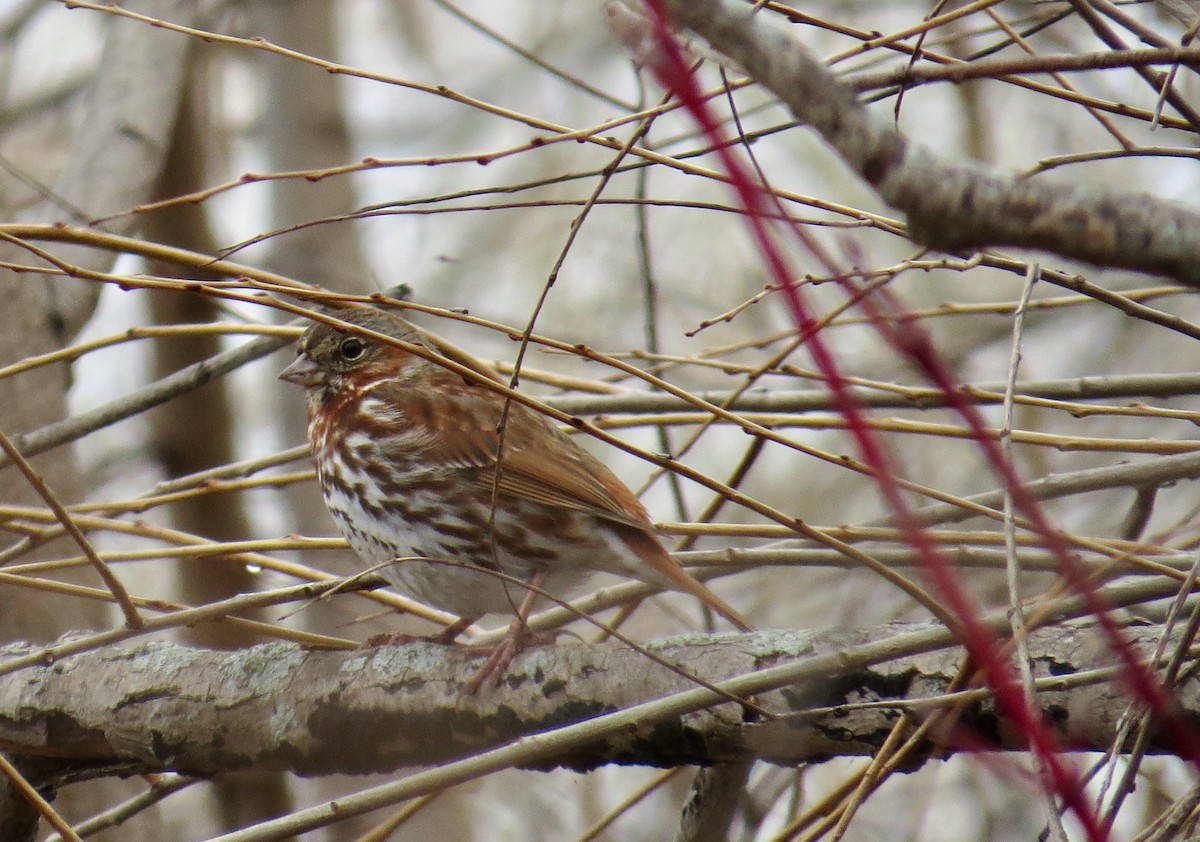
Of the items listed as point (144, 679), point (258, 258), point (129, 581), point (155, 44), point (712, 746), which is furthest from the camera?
point (129, 581)

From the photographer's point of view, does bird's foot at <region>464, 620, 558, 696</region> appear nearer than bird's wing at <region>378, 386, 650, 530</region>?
Yes

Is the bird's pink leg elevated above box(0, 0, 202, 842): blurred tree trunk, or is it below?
below

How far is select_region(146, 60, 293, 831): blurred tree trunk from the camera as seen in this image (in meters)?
5.77

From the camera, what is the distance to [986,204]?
1.01 m

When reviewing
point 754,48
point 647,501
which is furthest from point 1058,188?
point 647,501

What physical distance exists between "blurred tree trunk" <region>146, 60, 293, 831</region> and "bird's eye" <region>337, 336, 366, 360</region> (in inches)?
65.0

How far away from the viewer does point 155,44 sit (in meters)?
4.97

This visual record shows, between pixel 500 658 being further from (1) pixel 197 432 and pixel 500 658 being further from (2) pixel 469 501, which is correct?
(1) pixel 197 432

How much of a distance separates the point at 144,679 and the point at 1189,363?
7033mm

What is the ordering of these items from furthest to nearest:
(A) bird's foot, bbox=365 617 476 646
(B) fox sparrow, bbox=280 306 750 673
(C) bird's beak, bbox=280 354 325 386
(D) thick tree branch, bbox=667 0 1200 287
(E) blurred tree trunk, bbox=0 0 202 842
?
1. (C) bird's beak, bbox=280 354 325 386
2. (E) blurred tree trunk, bbox=0 0 202 842
3. (B) fox sparrow, bbox=280 306 750 673
4. (A) bird's foot, bbox=365 617 476 646
5. (D) thick tree branch, bbox=667 0 1200 287

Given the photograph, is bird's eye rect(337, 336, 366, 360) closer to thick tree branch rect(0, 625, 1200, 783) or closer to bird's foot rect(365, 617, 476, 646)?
bird's foot rect(365, 617, 476, 646)

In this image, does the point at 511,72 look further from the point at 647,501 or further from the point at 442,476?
the point at 442,476

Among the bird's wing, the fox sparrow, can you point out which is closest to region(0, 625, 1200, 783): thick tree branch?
the fox sparrow

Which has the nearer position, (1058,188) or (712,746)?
(1058,188)
